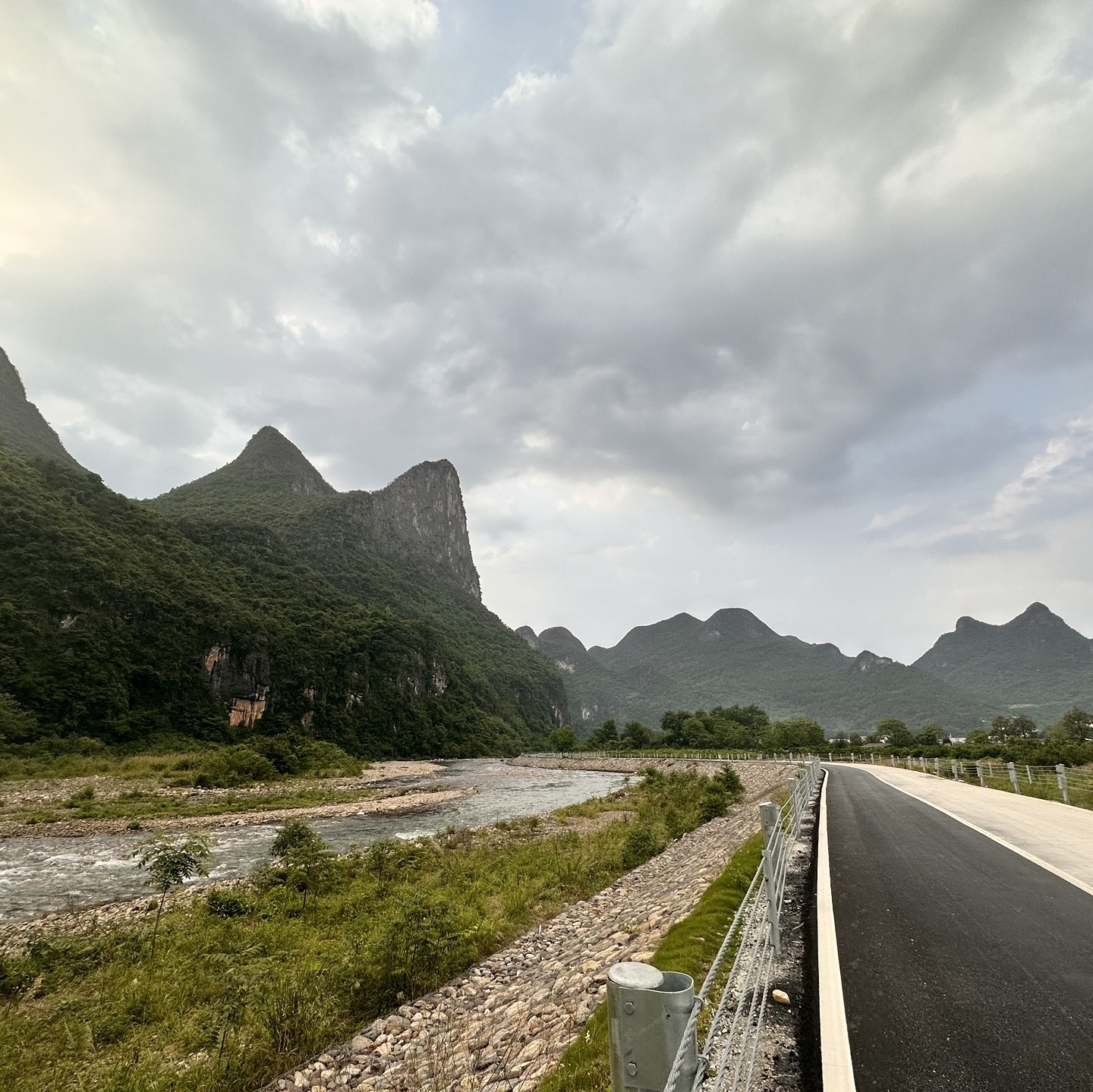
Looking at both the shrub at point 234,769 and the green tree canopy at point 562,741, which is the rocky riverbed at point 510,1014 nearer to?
the shrub at point 234,769

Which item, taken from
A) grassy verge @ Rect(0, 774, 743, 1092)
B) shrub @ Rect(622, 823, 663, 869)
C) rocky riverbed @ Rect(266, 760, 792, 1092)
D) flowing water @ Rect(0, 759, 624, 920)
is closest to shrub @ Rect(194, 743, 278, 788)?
flowing water @ Rect(0, 759, 624, 920)

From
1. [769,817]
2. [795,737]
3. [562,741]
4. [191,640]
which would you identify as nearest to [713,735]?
[795,737]

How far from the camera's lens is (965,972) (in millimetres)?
5176

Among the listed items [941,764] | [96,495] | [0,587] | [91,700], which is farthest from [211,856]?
[96,495]

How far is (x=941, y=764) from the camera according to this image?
4306 centimetres

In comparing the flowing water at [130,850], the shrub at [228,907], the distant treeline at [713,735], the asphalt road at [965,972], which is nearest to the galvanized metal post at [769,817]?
the asphalt road at [965,972]

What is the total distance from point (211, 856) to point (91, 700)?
69141 mm

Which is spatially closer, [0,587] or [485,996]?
[485,996]

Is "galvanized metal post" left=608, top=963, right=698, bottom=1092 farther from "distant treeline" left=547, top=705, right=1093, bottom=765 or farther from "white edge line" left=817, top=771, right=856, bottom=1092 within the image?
"distant treeline" left=547, top=705, right=1093, bottom=765

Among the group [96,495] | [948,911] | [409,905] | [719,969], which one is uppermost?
[96,495]

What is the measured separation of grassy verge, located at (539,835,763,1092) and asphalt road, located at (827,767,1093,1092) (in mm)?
1629

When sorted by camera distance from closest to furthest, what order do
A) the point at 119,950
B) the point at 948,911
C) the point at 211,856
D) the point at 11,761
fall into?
1. the point at 948,911
2. the point at 119,950
3. the point at 211,856
4. the point at 11,761

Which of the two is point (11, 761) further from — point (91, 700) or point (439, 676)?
point (439, 676)

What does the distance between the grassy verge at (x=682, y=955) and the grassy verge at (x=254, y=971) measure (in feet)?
13.4
